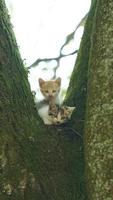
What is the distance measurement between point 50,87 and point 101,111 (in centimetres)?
233

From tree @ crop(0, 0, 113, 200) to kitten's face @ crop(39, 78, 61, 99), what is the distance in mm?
1632

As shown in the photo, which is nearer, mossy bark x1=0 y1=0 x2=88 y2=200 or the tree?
the tree

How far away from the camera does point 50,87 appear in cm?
477

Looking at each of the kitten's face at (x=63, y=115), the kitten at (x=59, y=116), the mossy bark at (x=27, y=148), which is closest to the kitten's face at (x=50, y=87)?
the kitten at (x=59, y=116)

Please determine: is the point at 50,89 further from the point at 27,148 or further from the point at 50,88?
the point at 27,148

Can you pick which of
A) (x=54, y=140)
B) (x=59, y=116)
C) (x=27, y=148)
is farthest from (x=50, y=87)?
(x=27, y=148)

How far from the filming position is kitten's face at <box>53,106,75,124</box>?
10.6 feet

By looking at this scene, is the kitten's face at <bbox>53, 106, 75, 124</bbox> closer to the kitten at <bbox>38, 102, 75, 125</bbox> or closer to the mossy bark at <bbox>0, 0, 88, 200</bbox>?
the kitten at <bbox>38, 102, 75, 125</bbox>

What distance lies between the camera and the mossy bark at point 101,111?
236cm

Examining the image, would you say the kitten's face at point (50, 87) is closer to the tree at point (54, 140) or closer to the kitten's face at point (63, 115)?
the kitten's face at point (63, 115)

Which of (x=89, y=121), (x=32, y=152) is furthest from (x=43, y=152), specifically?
(x=89, y=121)

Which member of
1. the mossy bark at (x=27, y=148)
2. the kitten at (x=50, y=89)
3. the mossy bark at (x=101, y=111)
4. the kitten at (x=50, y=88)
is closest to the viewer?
the mossy bark at (x=101, y=111)

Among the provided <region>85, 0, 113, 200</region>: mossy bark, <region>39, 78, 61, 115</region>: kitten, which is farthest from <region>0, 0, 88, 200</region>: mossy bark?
<region>39, 78, 61, 115</region>: kitten

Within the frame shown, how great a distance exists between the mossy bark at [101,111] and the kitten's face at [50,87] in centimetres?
193
